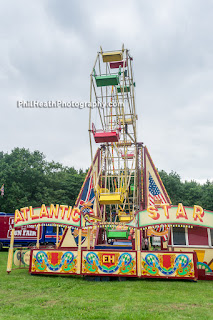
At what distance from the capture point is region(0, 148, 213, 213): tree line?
31203mm

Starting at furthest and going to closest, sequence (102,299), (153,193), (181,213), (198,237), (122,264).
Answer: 1. (153,193)
2. (198,237)
3. (122,264)
4. (181,213)
5. (102,299)

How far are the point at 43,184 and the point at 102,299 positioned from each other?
28946 mm

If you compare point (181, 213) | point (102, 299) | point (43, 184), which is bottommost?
point (102, 299)

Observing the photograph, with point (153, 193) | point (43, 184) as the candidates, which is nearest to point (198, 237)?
point (153, 193)

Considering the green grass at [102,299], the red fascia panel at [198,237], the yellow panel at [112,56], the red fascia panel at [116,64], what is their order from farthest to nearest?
the red fascia panel at [116,64] < the yellow panel at [112,56] < the red fascia panel at [198,237] < the green grass at [102,299]

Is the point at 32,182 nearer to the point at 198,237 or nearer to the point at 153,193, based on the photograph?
the point at 153,193

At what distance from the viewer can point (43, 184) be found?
114 feet

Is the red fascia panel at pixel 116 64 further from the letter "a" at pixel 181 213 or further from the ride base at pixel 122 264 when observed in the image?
the ride base at pixel 122 264

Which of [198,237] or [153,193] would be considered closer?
[198,237]

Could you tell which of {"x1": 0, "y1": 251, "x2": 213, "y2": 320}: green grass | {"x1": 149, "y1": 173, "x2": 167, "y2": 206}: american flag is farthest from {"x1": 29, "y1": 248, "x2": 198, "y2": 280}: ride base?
{"x1": 149, "y1": 173, "x2": 167, "y2": 206}: american flag

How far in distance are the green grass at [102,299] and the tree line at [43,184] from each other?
22.6 m

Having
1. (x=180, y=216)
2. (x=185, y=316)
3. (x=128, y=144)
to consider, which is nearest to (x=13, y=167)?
(x=128, y=144)

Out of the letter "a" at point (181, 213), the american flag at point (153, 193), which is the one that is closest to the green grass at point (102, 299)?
the letter "a" at point (181, 213)

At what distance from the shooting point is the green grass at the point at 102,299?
18.7ft
